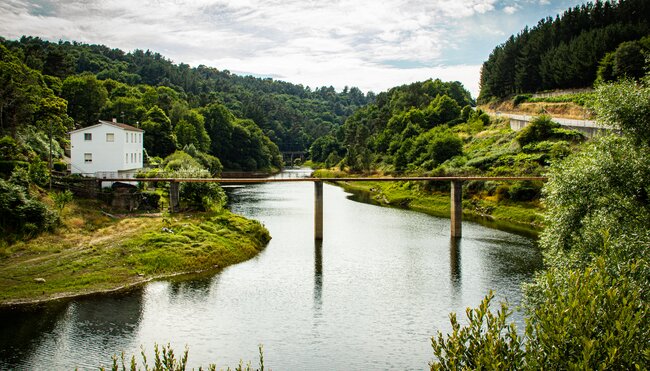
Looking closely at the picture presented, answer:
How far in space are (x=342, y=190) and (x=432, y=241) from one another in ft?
239

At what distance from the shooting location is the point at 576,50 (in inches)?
4847

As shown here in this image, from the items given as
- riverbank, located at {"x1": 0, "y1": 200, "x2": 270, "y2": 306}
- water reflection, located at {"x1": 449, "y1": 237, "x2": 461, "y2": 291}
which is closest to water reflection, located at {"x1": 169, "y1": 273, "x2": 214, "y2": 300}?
riverbank, located at {"x1": 0, "y1": 200, "x2": 270, "y2": 306}

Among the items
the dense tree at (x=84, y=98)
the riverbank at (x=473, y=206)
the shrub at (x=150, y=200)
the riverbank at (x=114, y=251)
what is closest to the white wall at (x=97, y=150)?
the shrub at (x=150, y=200)

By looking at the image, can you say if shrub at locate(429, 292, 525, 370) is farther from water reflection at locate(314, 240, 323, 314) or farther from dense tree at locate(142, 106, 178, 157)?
dense tree at locate(142, 106, 178, 157)

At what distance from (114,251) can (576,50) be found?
113205 mm

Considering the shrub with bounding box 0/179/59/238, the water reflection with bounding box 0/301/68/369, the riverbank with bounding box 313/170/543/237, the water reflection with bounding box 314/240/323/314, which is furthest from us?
the riverbank with bounding box 313/170/543/237

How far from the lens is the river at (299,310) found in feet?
101

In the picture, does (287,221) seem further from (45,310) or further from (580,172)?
(580,172)

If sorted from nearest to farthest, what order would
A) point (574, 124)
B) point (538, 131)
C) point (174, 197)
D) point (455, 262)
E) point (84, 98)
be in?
point (455, 262)
point (174, 197)
point (574, 124)
point (538, 131)
point (84, 98)

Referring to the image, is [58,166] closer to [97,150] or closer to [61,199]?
[97,150]

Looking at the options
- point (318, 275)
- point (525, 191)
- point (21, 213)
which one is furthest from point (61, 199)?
point (525, 191)

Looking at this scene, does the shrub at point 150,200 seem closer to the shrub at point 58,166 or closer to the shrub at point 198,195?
the shrub at point 198,195

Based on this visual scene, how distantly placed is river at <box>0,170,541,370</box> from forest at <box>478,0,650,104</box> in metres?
63.8

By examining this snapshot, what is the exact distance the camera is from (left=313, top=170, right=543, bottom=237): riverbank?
7650 centimetres
